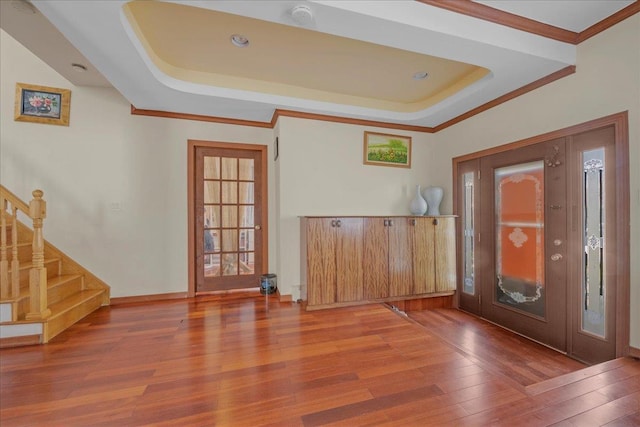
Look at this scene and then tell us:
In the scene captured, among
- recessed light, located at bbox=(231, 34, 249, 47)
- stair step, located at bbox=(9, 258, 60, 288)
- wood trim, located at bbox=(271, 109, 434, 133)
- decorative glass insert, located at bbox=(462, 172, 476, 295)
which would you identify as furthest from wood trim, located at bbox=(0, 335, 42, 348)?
decorative glass insert, located at bbox=(462, 172, 476, 295)

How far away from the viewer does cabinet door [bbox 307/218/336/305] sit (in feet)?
9.75

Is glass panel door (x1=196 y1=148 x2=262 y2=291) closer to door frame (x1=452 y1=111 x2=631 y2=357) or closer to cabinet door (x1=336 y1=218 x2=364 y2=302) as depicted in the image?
cabinet door (x1=336 y1=218 x2=364 y2=302)

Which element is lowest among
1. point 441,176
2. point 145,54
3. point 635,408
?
point 635,408

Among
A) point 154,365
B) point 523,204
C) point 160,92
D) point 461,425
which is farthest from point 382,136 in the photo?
point 154,365

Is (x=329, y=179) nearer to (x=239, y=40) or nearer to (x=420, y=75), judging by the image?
(x=420, y=75)

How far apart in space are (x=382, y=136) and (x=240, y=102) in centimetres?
196

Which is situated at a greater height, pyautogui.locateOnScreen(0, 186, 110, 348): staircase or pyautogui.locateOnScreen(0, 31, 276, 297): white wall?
pyautogui.locateOnScreen(0, 31, 276, 297): white wall

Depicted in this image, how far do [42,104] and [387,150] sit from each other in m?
4.28

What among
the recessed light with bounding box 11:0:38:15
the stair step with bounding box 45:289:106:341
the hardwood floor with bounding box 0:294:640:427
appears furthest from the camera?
the stair step with bounding box 45:289:106:341

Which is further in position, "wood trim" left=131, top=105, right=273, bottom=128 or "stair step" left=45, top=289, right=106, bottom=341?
"wood trim" left=131, top=105, right=273, bottom=128

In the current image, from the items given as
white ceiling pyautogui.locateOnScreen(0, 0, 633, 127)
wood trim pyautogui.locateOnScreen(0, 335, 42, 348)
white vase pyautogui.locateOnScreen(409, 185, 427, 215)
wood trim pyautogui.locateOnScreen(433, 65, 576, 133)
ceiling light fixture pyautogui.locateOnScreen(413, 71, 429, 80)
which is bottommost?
wood trim pyautogui.locateOnScreen(0, 335, 42, 348)

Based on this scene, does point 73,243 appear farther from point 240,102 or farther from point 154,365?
point 240,102

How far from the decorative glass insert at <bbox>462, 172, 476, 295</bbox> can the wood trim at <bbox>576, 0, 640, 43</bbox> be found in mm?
1562

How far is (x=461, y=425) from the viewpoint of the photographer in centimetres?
132
